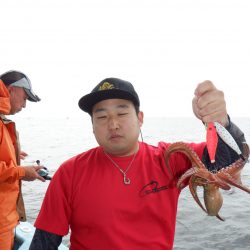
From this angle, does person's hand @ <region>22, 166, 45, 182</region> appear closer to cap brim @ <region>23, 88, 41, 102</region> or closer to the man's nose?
cap brim @ <region>23, 88, 41, 102</region>

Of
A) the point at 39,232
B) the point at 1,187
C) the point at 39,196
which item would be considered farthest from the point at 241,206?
the point at 39,232

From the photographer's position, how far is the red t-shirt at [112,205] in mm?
2738

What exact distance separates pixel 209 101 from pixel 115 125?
2.82ft

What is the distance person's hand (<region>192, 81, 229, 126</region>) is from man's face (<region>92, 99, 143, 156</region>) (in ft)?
2.42

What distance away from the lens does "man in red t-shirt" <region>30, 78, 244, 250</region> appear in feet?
9.00

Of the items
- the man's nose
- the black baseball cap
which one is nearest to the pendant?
the man's nose

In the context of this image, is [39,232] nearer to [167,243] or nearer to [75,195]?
[75,195]

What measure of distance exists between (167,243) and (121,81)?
4.96 ft

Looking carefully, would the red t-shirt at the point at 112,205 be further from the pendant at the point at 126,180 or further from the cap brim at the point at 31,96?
the cap brim at the point at 31,96

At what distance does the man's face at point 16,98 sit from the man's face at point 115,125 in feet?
8.34

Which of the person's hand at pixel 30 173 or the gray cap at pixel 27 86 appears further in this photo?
the gray cap at pixel 27 86

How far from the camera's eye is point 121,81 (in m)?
2.96

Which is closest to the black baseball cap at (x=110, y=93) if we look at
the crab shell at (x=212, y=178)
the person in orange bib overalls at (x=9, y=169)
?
the crab shell at (x=212, y=178)

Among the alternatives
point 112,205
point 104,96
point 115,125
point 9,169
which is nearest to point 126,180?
point 112,205
